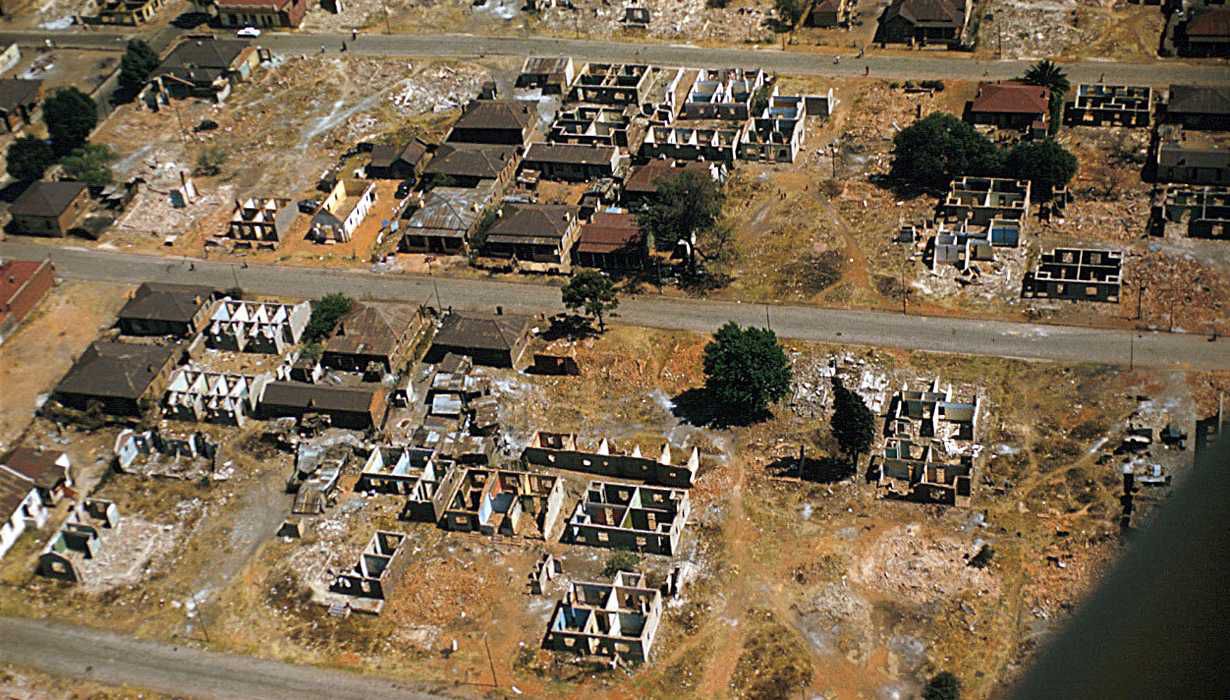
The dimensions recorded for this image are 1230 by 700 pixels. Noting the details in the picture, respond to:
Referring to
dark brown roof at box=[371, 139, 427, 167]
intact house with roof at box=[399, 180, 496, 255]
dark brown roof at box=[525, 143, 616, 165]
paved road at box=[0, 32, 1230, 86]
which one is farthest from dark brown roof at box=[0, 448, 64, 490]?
paved road at box=[0, 32, 1230, 86]

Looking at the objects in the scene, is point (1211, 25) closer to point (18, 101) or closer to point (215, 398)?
point (215, 398)

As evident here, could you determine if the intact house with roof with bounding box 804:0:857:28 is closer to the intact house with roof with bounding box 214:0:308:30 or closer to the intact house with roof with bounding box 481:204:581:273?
the intact house with roof with bounding box 481:204:581:273

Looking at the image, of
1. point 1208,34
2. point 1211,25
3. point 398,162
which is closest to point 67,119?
point 398,162

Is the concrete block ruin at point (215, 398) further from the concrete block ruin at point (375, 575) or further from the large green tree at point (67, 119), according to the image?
the large green tree at point (67, 119)

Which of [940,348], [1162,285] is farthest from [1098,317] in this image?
[940,348]

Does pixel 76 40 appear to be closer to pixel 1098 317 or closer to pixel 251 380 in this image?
pixel 251 380
